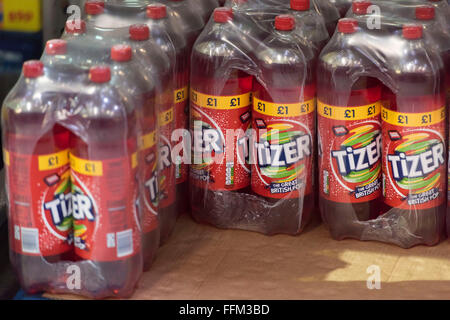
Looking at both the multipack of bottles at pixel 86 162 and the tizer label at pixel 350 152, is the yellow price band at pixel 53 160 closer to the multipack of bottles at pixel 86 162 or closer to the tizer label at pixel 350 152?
the multipack of bottles at pixel 86 162

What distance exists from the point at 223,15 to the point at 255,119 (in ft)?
0.88

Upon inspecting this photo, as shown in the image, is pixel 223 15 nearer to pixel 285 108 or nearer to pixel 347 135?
pixel 285 108

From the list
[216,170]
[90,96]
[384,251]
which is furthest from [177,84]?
[384,251]

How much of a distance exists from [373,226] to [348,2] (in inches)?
25.9

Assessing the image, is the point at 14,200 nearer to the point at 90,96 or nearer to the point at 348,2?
the point at 90,96

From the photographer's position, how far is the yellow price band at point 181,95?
2.31m

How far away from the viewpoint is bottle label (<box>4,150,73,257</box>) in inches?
73.8

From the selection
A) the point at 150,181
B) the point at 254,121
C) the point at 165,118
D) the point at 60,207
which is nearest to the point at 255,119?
the point at 254,121

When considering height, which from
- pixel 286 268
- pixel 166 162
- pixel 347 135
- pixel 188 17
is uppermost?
pixel 188 17

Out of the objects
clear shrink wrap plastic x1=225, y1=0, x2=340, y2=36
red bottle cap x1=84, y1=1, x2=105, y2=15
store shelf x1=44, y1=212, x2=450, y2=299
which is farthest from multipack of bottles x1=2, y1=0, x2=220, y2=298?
clear shrink wrap plastic x1=225, y1=0, x2=340, y2=36

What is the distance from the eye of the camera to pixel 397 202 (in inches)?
87.6

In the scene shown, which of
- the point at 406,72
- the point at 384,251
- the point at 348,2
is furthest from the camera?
the point at 348,2

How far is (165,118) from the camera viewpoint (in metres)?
2.18

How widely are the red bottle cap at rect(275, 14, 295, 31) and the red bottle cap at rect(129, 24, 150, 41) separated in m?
0.32
